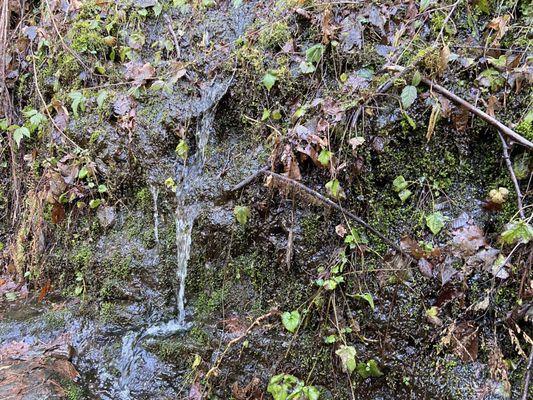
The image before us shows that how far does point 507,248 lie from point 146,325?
2.76m

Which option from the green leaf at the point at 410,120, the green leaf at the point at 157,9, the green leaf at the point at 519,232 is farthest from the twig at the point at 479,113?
the green leaf at the point at 157,9

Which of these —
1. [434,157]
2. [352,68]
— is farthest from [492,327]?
[352,68]

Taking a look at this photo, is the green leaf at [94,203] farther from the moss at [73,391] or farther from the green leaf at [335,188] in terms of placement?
the green leaf at [335,188]

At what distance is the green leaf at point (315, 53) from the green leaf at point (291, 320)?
1918mm

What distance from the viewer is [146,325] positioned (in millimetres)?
3299

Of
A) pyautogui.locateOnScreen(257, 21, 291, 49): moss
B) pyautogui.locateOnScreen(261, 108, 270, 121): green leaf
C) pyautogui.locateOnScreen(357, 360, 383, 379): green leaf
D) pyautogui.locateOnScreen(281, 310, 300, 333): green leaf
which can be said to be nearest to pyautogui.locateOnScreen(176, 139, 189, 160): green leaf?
pyautogui.locateOnScreen(261, 108, 270, 121): green leaf

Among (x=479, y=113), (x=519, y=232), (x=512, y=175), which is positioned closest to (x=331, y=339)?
(x=519, y=232)

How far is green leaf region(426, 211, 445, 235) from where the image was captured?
2465mm

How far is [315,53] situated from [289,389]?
2432 mm

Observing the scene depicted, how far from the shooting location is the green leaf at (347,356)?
2.38 m

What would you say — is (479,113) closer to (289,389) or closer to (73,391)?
(289,389)

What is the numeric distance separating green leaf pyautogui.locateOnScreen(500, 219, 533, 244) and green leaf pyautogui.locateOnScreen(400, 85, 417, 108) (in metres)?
0.97

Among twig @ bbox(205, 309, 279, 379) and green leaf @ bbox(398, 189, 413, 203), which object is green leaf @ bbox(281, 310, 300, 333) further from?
green leaf @ bbox(398, 189, 413, 203)

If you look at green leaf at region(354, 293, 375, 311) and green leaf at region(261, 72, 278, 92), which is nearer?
green leaf at region(354, 293, 375, 311)
